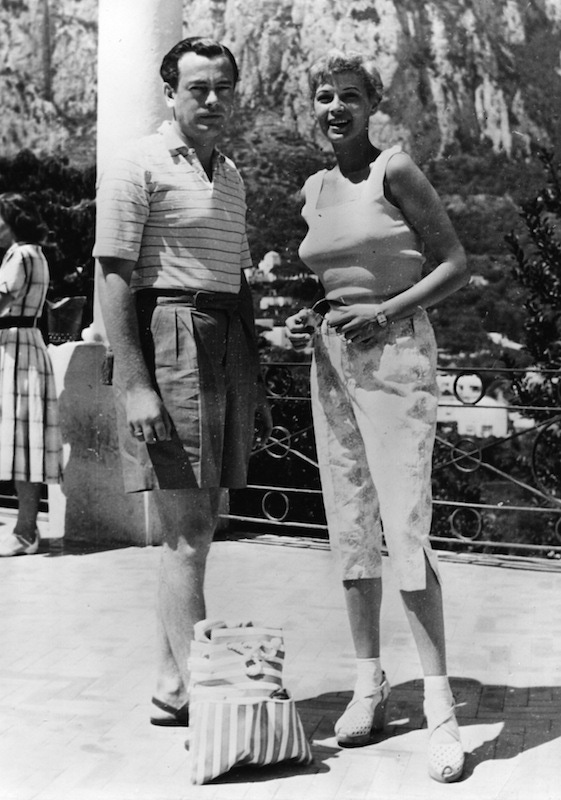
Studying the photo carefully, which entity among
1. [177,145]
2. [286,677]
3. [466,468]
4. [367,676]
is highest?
[177,145]

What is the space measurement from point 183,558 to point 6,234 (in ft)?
10.9

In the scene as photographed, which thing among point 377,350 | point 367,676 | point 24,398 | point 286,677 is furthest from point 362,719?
point 24,398

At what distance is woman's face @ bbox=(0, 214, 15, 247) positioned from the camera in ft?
21.0

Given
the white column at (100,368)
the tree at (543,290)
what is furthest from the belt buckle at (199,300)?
the tree at (543,290)

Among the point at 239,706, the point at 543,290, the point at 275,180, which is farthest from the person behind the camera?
the point at 275,180

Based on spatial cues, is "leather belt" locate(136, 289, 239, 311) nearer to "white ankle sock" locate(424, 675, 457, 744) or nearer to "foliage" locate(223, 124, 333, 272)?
"white ankle sock" locate(424, 675, 457, 744)

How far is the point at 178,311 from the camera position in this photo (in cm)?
356

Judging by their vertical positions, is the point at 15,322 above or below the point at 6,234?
below

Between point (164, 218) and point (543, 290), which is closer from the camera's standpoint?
point (164, 218)

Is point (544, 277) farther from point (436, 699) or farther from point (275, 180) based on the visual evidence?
point (436, 699)

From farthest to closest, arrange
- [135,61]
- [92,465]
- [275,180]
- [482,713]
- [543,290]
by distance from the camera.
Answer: [275,180] → [543,290] → [92,465] → [135,61] → [482,713]

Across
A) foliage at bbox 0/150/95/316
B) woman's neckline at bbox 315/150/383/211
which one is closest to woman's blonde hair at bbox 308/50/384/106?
woman's neckline at bbox 315/150/383/211

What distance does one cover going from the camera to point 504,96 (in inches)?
357

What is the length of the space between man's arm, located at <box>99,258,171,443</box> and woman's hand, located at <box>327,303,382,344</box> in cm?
59
